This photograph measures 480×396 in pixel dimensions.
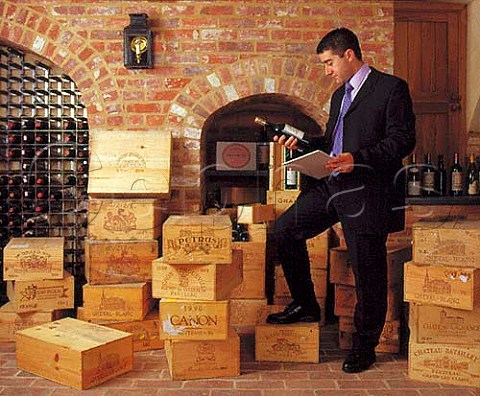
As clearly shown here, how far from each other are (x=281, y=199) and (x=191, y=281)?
4.32ft

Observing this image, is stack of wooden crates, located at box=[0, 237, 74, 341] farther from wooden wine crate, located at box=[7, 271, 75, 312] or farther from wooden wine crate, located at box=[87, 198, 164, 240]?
wooden wine crate, located at box=[87, 198, 164, 240]

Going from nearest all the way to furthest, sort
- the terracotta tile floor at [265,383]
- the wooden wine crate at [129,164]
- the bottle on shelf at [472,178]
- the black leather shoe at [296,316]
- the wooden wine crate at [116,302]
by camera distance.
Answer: the terracotta tile floor at [265,383]
the black leather shoe at [296,316]
the wooden wine crate at [116,302]
the wooden wine crate at [129,164]
the bottle on shelf at [472,178]

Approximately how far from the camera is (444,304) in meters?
2.84

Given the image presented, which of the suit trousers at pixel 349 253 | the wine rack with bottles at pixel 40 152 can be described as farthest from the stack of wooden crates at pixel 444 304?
the wine rack with bottles at pixel 40 152

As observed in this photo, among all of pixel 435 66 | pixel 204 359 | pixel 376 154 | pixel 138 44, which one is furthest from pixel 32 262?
pixel 435 66

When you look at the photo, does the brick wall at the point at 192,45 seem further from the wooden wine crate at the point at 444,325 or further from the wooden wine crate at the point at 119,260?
the wooden wine crate at the point at 444,325

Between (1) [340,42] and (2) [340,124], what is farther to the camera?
(2) [340,124]

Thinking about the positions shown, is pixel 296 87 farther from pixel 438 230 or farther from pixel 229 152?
pixel 438 230

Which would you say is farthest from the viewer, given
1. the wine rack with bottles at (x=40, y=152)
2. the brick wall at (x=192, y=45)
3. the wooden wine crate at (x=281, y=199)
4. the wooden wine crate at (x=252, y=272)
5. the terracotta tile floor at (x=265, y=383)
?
the wine rack with bottles at (x=40, y=152)

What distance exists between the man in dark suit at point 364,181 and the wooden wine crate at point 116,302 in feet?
2.91

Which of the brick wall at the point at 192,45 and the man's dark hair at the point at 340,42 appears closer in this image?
the man's dark hair at the point at 340,42

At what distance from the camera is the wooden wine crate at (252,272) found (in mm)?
3859

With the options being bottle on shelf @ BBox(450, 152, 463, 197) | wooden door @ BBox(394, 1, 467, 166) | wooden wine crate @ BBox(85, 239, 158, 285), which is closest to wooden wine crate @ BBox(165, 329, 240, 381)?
wooden wine crate @ BBox(85, 239, 158, 285)

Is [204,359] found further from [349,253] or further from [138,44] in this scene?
[138,44]
